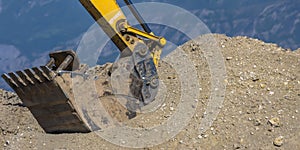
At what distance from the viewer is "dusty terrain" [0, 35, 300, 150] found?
6.05 m

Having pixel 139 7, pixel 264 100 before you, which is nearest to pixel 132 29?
pixel 139 7

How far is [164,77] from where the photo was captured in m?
7.66

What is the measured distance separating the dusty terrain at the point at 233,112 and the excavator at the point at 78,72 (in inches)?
9.9

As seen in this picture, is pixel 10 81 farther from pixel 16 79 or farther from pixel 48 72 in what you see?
pixel 48 72

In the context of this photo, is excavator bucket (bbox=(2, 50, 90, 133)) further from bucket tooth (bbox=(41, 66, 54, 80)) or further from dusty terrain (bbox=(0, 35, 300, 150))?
dusty terrain (bbox=(0, 35, 300, 150))

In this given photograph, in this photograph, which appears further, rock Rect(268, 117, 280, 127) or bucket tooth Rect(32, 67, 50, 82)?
rock Rect(268, 117, 280, 127)

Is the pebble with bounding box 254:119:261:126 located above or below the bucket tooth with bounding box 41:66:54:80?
below

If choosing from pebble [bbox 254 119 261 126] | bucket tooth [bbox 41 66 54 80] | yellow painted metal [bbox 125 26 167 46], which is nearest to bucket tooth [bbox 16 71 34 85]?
bucket tooth [bbox 41 66 54 80]

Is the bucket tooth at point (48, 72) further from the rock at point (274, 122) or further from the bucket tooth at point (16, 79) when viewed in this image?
the rock at point (274, 122)

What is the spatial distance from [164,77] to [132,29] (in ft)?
4.72

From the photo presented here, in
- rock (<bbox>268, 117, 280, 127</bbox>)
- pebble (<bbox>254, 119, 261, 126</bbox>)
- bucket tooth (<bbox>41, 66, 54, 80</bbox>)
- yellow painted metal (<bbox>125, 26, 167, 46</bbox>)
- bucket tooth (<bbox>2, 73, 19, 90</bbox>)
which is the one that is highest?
bucket tooth (<bbox>2, 73, 19, 90</bbox>)

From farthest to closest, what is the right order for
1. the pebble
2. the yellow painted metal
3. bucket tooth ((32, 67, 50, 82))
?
1. the yellow painted metal
2. the pebble
3. bucket tooth ((32, 67, 50, 82))

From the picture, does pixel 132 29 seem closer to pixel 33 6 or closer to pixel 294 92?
pixel 294 92

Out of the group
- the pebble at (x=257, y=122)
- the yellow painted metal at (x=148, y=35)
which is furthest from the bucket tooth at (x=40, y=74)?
the pebble at (x=257, y=122)
